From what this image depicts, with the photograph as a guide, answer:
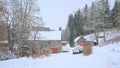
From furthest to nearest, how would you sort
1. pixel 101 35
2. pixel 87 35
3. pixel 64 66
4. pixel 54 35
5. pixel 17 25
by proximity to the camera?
1. pixel 87 35
2. pixel 101 35
3. pixel 54 35
4. pixel 17 25
5. pixel 64 66

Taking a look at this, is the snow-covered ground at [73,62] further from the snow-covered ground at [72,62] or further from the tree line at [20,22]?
the tree line at [20,22]

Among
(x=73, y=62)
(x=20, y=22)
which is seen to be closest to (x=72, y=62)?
(x=73, y=62)

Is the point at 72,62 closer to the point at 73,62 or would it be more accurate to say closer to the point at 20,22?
the point at 73,62

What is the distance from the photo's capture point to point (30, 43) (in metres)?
36.2

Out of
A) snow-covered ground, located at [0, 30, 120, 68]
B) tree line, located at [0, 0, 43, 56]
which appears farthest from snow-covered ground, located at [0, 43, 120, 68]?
tree line, located at [0, 0, 43, 56]

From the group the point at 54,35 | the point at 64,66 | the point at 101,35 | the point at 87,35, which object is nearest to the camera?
the point at 64,66

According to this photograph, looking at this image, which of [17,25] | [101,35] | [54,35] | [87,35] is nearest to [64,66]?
[17,25]

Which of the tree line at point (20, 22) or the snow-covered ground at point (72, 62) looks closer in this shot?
the snow-covered ground at point (72, 62)

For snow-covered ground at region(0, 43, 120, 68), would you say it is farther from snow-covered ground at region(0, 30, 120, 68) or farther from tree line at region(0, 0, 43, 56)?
tree line at region(0, 0, 43, 56)

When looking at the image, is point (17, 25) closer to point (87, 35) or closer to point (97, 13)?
point (97, 13)

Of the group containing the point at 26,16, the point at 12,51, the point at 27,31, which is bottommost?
the point at 12,51

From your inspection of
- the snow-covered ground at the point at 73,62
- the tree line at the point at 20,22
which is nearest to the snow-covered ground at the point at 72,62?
the snow-covered ground at the point at 73,62

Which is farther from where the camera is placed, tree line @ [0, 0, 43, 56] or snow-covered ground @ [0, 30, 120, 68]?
tree line @ [0, 0, 43, 56]

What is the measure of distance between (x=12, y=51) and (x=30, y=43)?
314 cm
